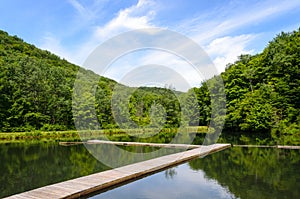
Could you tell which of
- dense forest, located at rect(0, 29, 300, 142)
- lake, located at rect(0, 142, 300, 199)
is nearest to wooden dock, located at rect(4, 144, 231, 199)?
lake, located at rect(0, 142, 300, 199)

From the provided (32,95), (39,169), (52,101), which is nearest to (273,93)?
(39,169)

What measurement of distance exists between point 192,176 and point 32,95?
19671mm

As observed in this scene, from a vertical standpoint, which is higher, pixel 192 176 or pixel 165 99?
pixel 165 99

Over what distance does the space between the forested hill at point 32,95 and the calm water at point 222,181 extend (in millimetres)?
16390

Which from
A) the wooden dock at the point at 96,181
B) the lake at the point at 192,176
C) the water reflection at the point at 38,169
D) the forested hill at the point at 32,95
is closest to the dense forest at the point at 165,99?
the forested hill at the point at 32,95

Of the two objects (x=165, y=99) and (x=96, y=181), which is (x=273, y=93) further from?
(x=96, y=181)

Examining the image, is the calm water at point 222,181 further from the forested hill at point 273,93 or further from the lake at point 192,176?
the forested hill at point 273,93

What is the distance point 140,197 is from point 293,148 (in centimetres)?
847

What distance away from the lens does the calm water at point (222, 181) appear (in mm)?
4918

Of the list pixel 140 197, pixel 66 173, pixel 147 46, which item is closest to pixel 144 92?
pixel 147 46

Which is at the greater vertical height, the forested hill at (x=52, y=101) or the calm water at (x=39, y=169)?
the forested hill at (x=52, y=101)

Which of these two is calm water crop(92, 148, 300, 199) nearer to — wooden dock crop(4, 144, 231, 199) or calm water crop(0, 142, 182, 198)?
wooden dock crop(4, 144, 231, 199)

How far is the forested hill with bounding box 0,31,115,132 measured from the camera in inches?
824

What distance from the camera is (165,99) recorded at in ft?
86.6
